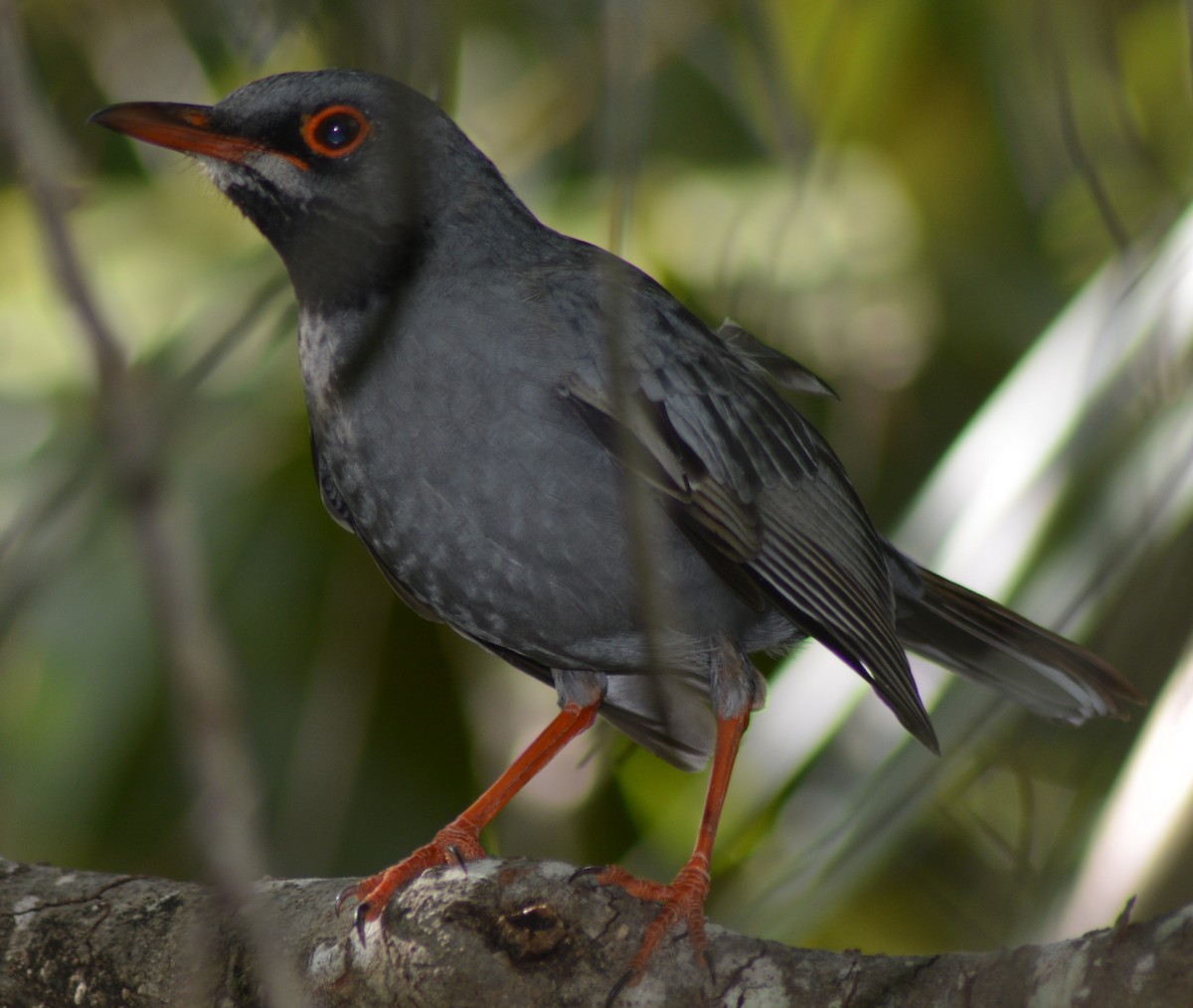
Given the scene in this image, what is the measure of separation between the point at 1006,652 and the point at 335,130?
298 cm

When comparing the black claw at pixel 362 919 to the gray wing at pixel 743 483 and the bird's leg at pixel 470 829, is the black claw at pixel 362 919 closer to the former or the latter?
the bird's leg at pixel 470 829

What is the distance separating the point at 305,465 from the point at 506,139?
81.9 inches

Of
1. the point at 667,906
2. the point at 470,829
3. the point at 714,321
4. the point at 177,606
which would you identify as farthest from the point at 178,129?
the point at 714,321

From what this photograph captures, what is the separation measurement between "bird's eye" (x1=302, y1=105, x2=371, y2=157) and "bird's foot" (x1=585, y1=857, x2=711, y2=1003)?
2.39 metres

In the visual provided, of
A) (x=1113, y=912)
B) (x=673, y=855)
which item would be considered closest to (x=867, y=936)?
(x=673, y=855)

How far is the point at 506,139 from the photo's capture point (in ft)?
23.9

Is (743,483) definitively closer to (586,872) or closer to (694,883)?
(694,883)

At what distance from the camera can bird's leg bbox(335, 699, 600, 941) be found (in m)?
3.76

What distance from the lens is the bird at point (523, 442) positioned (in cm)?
402

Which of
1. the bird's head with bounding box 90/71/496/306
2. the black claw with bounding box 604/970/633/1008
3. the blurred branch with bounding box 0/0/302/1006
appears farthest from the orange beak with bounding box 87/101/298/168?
the black claw with bounding box 604/970/633/1008

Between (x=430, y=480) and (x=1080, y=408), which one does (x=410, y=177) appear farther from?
(x=1080, y=408)

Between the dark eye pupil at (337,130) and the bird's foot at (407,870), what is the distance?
225 centimetres

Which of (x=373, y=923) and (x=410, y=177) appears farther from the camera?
(x=373, y=923)

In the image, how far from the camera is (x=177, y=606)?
1329mm
